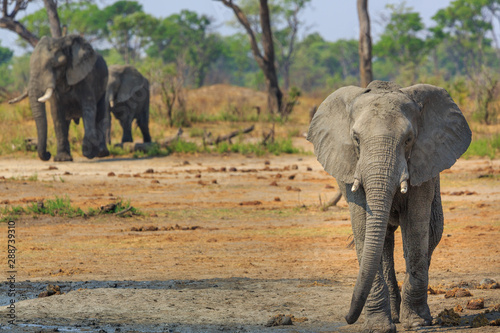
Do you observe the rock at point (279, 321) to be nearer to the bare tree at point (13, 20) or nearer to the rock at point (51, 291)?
the rock at point (51, 291)

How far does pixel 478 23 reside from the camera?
180 feet

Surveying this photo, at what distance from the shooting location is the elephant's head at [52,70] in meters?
14.3

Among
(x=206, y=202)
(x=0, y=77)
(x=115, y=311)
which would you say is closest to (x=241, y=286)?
(x=115, y=311)

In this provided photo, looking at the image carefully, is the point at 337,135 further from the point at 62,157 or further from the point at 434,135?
the point at 62,157

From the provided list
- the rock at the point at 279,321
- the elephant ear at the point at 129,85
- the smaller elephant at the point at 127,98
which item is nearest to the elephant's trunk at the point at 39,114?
the smaller elephant at the point at 127,98

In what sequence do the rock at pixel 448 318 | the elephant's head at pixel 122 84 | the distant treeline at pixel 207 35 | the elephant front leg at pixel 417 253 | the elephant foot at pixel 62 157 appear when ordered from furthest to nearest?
the distant treeline at pixel 207 35 → the elephant's head at pixel 122 84 → the elephant foot at pixel 62 157 → the rock at pixel 448 318 → the elephant front leg at pixel 417 253

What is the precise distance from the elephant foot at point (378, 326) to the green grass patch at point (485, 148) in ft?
36.2

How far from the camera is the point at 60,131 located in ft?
48.5

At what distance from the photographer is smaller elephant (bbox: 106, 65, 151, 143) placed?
17.9 m

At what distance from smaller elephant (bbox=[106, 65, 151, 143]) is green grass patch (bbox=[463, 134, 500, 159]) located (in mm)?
7552

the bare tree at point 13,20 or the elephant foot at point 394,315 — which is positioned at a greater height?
the bare tree at point 13,20

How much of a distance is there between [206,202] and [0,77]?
140ft

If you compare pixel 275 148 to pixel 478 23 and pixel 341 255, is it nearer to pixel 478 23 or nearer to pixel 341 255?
pixel 341 255

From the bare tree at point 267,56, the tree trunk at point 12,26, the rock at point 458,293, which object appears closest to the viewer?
the rock at point 458,293
